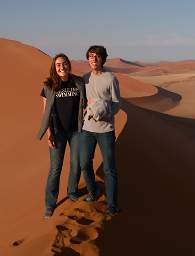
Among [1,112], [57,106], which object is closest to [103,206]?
[57,106]

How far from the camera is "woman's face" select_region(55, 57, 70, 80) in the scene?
462cm

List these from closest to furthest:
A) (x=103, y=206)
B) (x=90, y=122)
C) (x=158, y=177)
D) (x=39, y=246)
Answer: (x=39, y=246) < (x=90, y=122) < (x=103, y=206) < (x=158, y=177)

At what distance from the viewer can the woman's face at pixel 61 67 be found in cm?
462

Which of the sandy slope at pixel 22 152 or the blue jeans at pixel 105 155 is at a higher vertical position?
the blue jeans at pixel 105 155

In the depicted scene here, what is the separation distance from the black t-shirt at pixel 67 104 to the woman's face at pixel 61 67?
0.37 ft

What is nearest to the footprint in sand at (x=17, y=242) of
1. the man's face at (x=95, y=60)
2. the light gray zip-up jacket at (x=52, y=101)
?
the light gray zip-up jacket at (x=52, y=101)

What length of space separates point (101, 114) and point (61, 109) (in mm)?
480

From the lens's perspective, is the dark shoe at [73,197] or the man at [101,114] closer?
the man at [101,114]

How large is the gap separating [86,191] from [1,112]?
7523mm

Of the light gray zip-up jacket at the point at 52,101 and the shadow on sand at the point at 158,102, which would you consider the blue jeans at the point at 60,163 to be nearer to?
the light gray zip-up jacket at the point at 52,101

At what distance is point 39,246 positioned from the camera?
427 cm

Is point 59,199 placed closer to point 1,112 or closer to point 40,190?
point 40,190

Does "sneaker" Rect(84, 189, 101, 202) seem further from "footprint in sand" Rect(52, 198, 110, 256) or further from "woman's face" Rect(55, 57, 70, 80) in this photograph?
"woman's face" Rect(55, 57, 70, 80)

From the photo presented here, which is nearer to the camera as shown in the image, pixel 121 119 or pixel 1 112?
pixel 121 119
